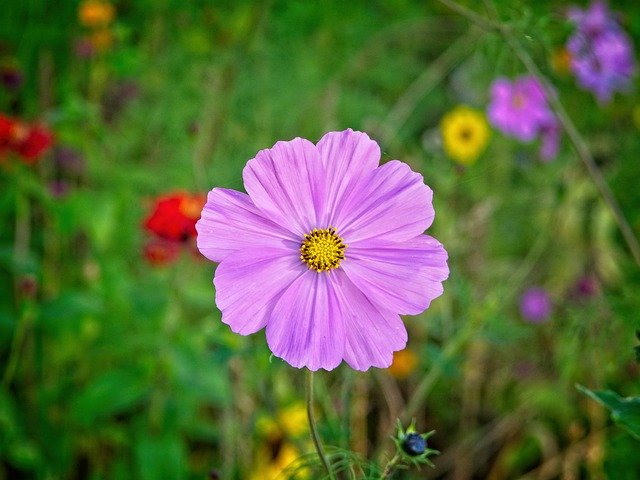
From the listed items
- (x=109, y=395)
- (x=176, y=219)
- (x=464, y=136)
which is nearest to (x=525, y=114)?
(x=464, y=136)

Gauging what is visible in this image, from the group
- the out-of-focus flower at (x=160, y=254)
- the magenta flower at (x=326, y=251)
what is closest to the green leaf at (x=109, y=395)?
the out-of-focus flower at (x=160, y=254)

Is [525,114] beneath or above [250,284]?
above

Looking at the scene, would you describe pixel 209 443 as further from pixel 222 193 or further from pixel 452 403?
pixel 222 193

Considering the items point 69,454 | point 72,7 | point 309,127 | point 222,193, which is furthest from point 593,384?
point 72,7

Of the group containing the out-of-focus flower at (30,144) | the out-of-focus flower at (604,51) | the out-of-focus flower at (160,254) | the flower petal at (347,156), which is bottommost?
the flower petal at (347,156)

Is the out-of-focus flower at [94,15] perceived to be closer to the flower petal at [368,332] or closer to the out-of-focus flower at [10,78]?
the out-of-focus flower at [10,78]

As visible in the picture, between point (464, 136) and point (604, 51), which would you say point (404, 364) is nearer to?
point (464, 136)

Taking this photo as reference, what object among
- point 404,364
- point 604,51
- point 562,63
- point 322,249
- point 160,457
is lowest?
point 160,457
